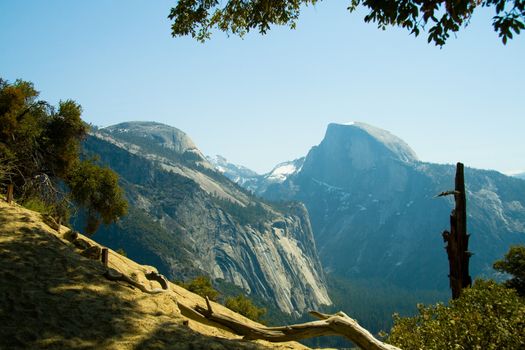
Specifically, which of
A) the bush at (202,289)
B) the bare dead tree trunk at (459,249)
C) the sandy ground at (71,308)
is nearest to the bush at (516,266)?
the bare dead tree trunk at (459,249)

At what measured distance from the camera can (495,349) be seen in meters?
13.1

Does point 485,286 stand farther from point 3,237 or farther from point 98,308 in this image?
point 3,237

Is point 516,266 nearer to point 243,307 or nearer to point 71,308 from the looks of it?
point 71,308

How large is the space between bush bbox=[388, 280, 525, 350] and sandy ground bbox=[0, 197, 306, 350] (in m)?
5.68

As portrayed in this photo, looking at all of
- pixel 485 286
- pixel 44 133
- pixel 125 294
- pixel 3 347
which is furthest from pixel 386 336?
pixel 44 133

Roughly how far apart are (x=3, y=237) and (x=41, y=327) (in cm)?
605

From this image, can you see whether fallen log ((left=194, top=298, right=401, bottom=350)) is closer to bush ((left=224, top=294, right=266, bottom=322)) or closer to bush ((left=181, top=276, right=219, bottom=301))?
bush ((left=181, top=276, right=219, bottom=301))

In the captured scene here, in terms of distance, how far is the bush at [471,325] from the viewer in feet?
43.3

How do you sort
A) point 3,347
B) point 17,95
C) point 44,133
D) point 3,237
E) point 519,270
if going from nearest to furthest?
point 3,347, point 3,237, point 17,95, point 44,133, point 519,270

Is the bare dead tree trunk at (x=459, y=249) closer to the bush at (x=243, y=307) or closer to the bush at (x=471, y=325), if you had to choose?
the bush at (x=471, y=325)

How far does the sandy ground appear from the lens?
9688mm

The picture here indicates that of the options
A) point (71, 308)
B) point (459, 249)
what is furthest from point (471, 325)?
point (71, 308)

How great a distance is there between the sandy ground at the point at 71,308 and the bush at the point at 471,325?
5677mm

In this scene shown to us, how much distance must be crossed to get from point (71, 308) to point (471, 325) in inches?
488
